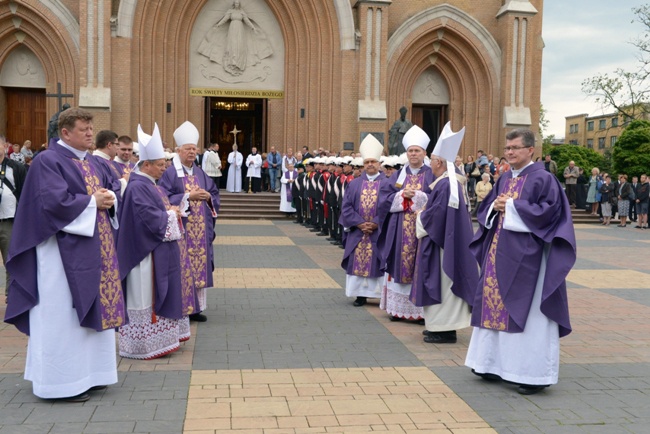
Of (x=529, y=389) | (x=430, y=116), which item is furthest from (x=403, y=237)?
(x=430, y=116)

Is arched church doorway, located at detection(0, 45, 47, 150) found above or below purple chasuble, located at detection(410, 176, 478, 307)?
above

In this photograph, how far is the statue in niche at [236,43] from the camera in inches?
1003

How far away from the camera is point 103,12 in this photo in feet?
74.8

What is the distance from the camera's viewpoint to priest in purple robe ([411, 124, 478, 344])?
6984 millimetres

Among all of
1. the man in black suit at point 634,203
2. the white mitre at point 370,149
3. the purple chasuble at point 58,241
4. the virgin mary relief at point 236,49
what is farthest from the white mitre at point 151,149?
the man in black suit at point 634,203

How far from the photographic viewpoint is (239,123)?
91.3 feet

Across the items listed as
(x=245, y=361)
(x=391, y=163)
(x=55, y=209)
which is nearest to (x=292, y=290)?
(x=391, y=163)

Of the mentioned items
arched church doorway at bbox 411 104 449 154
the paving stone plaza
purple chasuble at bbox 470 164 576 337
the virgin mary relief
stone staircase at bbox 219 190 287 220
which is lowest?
the paving stone plaza

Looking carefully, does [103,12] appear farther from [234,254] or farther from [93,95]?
[234,254]

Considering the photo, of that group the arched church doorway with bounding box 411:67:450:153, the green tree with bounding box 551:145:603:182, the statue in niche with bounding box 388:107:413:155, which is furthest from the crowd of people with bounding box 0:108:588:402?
the green tree with bounding box 551:145:603:182

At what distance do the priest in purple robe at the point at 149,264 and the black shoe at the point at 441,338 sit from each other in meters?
2.55

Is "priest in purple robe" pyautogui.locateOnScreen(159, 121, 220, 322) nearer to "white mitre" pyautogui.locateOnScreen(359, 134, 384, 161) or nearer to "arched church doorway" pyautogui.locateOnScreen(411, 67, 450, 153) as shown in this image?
"white mitre" pyautogui.locateOnScreen(359, 134, 384, 161)

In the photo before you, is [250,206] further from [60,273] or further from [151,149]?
[60,273]

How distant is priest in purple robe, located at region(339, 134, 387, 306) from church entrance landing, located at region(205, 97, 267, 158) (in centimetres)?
1783
